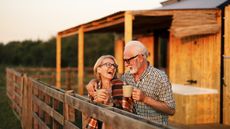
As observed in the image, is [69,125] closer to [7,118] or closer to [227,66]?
[227,66]

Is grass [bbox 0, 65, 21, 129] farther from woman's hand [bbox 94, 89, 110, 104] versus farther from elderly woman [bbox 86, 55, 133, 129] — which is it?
woman's hand [bbox 94, 89, 110, 104]

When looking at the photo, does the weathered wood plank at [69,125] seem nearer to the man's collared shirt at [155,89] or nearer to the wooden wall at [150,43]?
the man's collared shirt at [155,89]

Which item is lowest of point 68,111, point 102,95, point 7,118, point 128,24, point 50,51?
point 7,118

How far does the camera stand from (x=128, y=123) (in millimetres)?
2982

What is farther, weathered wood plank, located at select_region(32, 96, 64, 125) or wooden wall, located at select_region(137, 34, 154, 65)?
wooden wall, located at select_region(137, 34, 154, 65)

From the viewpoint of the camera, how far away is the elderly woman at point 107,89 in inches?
148

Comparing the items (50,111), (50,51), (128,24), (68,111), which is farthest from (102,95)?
(50,51)

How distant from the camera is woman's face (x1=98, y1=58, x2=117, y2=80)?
12.9 feet

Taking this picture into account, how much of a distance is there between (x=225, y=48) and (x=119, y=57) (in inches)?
382

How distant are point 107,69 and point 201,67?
7555 millimetres

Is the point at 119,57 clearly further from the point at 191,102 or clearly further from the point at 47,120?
the point at 47,120

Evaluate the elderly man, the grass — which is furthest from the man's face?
the grass

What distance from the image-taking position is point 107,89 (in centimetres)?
389

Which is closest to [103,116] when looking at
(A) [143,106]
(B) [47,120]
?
(A) [143,106]
